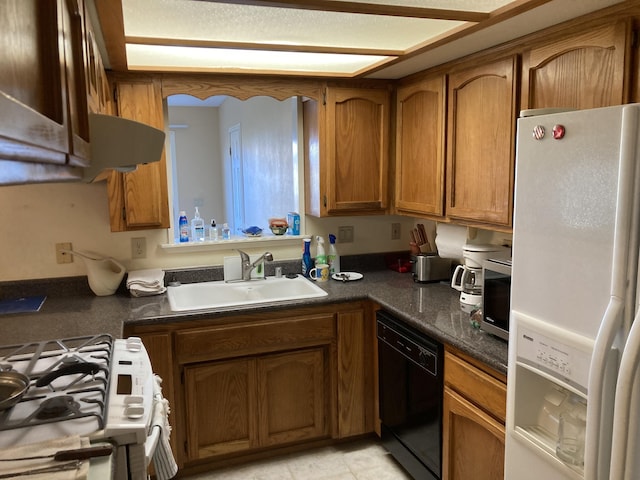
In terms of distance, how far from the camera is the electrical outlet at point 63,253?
2.69m

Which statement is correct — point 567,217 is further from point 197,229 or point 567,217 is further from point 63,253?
point 63,253

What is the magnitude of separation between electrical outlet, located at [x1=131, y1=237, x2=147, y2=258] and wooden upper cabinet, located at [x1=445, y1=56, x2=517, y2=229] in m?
1.68

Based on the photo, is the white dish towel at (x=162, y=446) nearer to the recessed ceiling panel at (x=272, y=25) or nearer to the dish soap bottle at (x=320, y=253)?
the recessed ceiling panel at (x=272, y=25)

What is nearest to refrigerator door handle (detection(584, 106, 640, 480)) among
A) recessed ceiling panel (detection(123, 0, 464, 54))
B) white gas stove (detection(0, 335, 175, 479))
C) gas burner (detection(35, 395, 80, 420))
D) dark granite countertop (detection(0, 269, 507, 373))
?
dark granite countertop (detection(0, 269, 507, 373))

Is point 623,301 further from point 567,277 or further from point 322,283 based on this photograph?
point 322,283

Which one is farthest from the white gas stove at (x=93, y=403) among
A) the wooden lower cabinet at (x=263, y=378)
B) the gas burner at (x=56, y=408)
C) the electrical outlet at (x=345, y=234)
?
the electrical outlet at (x=345, y=234)

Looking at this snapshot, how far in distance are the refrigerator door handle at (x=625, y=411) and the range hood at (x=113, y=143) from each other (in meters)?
1.20

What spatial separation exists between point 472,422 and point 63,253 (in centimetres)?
219

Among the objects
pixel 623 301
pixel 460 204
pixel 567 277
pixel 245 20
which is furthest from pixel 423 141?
pixel 623 301

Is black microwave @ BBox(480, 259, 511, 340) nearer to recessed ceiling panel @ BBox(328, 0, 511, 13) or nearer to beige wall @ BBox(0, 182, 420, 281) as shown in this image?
recessed ceiling panel @ BBox(328, 0, 511, 13)

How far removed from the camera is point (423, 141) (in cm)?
271

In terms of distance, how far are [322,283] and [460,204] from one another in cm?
95

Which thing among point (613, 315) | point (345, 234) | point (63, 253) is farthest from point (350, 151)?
point (613, 315)

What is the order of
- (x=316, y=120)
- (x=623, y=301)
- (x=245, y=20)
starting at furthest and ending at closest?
(x=316, y=120)
(x=245, y=20)
(x=623, y=301)
